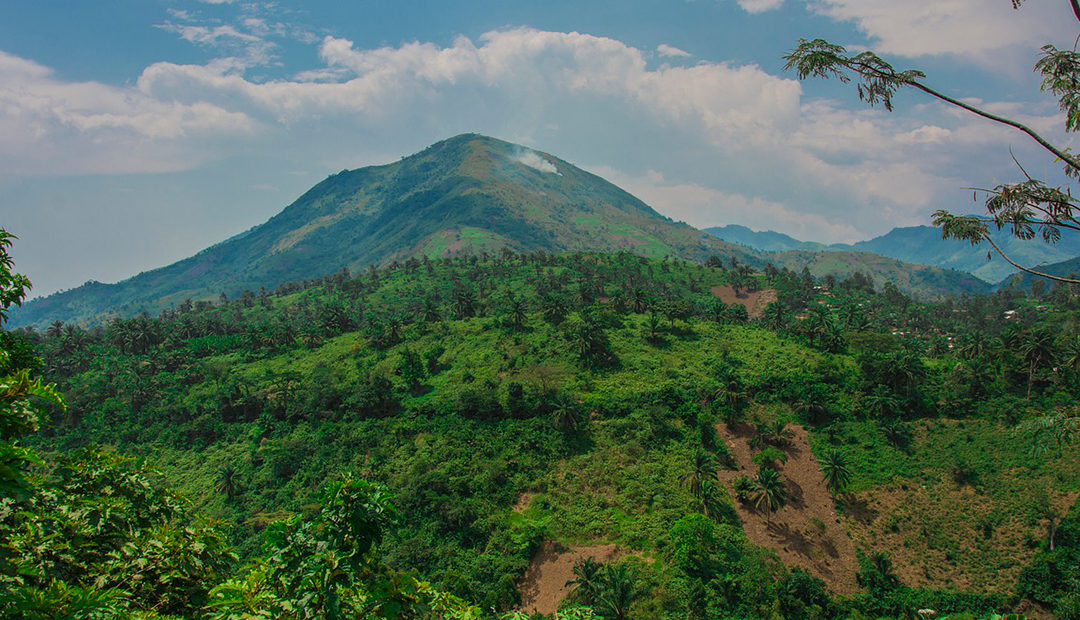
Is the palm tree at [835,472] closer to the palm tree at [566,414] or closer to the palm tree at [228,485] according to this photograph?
the palm tree at [566,414]

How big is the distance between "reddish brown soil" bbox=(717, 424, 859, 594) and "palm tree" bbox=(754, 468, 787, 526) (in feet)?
3.00

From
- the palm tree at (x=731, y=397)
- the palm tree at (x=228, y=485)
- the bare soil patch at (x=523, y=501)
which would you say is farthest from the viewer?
the palm tree at (x=731, y=397)

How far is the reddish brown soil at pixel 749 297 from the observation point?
15223 cm

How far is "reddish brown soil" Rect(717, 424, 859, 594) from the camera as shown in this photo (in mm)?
47906

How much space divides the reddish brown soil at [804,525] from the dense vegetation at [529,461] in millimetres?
1676

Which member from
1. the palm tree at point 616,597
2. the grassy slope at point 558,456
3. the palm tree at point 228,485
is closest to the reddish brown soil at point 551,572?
the grassy slope at point 558,456

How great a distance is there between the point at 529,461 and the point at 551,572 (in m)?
14.7

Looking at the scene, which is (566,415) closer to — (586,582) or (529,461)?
(529,461)

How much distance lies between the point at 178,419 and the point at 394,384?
34.5 metres

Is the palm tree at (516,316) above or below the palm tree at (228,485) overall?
above

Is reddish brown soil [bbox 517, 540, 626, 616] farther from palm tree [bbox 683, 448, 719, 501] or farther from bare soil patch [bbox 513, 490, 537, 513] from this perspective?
palm tree [bbox 683, 448, 719, 501]

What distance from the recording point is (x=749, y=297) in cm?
16212

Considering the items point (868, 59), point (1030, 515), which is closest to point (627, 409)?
point (1030, 515)

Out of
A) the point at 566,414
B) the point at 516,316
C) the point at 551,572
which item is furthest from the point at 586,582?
the point at 516,316
